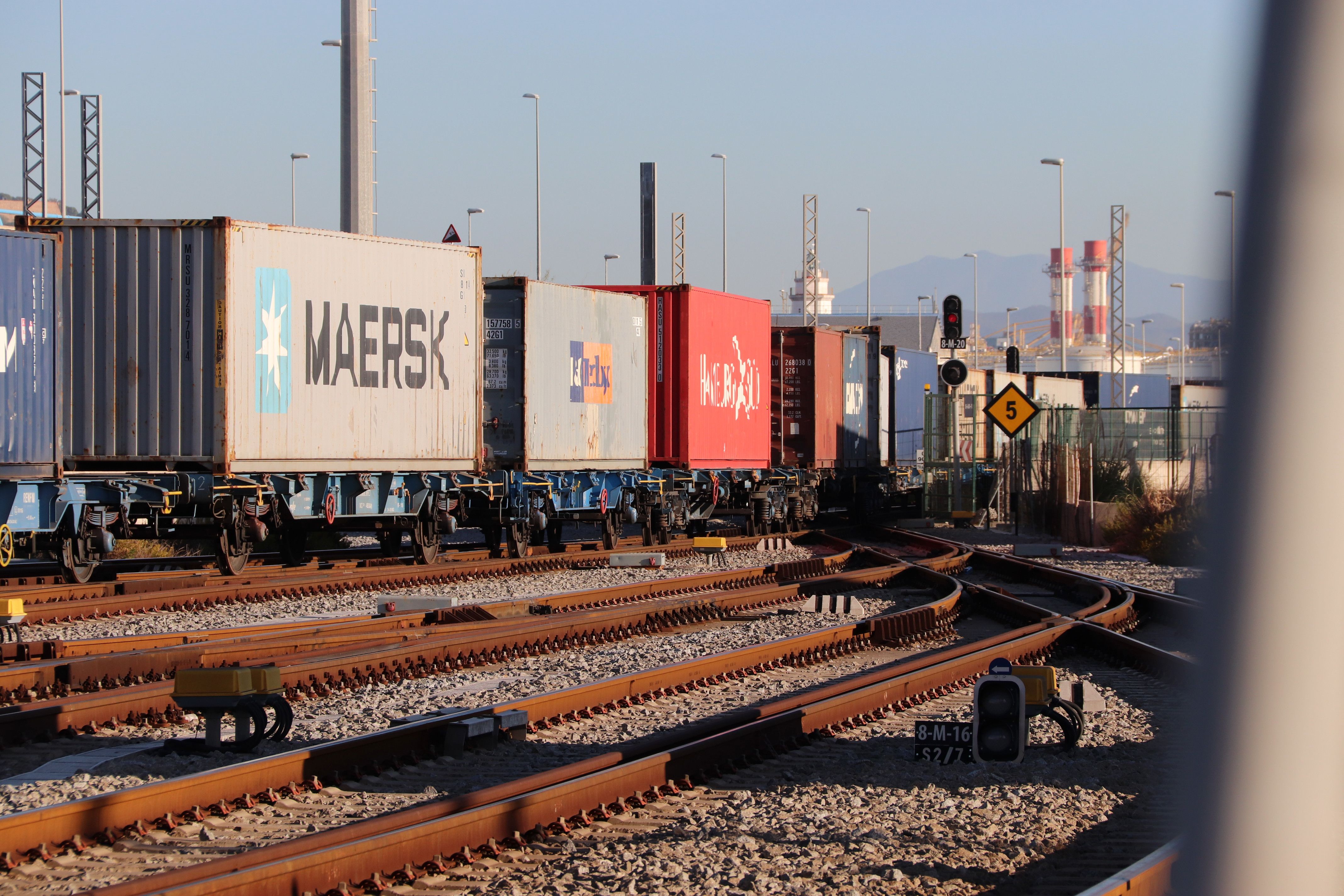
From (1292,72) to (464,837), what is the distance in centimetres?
420

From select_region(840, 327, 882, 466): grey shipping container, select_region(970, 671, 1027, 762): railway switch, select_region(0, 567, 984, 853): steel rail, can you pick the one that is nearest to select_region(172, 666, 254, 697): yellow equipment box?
select_region(0, 567, 984, 853): steel rail

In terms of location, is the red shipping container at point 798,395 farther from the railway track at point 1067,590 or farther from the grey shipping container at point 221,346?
the grey shipping container at point 221,346

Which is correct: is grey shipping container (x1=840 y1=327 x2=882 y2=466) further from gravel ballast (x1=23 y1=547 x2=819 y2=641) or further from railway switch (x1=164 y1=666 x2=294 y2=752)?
railway switch (x1=164 y1=666 x2=294 y2=752)

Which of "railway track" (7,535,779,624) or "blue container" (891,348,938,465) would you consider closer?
"railway track" (7,535,779,624)

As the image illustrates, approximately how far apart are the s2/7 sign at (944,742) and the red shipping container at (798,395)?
1982 centimetres

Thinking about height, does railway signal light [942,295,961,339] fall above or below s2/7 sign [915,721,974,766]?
above

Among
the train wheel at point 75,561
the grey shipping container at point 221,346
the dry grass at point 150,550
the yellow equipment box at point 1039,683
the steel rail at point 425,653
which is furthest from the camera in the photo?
the dry grass at point 150,550

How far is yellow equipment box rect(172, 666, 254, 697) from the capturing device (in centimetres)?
660

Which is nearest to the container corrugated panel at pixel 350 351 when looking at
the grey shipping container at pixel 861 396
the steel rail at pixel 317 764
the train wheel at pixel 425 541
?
the train wheel at pixel 425 541

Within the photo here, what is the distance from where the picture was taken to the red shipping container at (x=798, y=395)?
87.6 ft

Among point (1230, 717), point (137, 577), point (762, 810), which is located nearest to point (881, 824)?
point (762, 810)

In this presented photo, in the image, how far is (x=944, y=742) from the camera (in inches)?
266

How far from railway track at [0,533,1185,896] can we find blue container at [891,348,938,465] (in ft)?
79.3

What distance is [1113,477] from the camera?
26.8 meters
